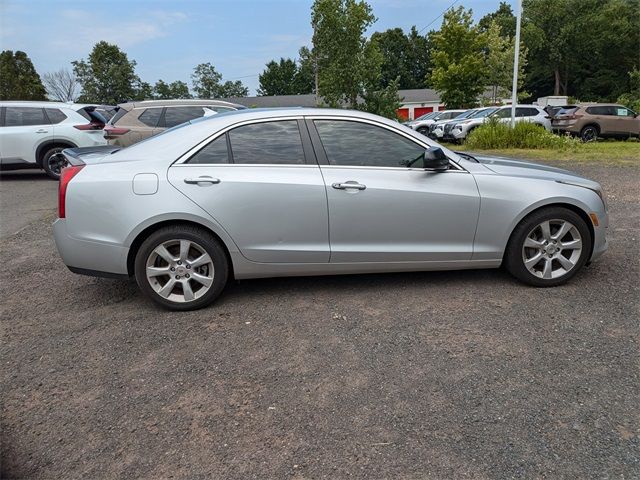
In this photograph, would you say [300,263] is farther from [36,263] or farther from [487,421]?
[36,263]

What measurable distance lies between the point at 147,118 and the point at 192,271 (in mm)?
7295

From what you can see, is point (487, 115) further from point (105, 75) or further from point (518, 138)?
point (105, 75)

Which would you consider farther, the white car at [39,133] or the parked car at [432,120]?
the parked car at [432,120]

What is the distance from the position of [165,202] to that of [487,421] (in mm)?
2644

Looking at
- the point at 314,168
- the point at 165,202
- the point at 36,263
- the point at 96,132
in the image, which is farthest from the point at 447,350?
the point at 96,132

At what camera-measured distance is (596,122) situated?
780 inches

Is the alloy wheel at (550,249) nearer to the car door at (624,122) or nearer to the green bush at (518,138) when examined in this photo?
the green bush at (518,138)

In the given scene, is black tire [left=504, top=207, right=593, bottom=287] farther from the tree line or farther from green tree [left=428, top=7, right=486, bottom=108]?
green tree [left=428, top=7, right=486, bottom=108]

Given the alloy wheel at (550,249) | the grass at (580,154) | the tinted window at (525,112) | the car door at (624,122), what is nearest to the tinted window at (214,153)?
the alloy wheel at (550,249)

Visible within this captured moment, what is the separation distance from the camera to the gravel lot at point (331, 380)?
233 cm

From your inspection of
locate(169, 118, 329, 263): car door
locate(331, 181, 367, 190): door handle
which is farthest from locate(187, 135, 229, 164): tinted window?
locate(331, 181, 367, 190): door handle

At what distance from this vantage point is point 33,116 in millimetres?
11266

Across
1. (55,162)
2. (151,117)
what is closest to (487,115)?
(151,117)

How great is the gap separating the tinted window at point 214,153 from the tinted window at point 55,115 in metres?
9.04
